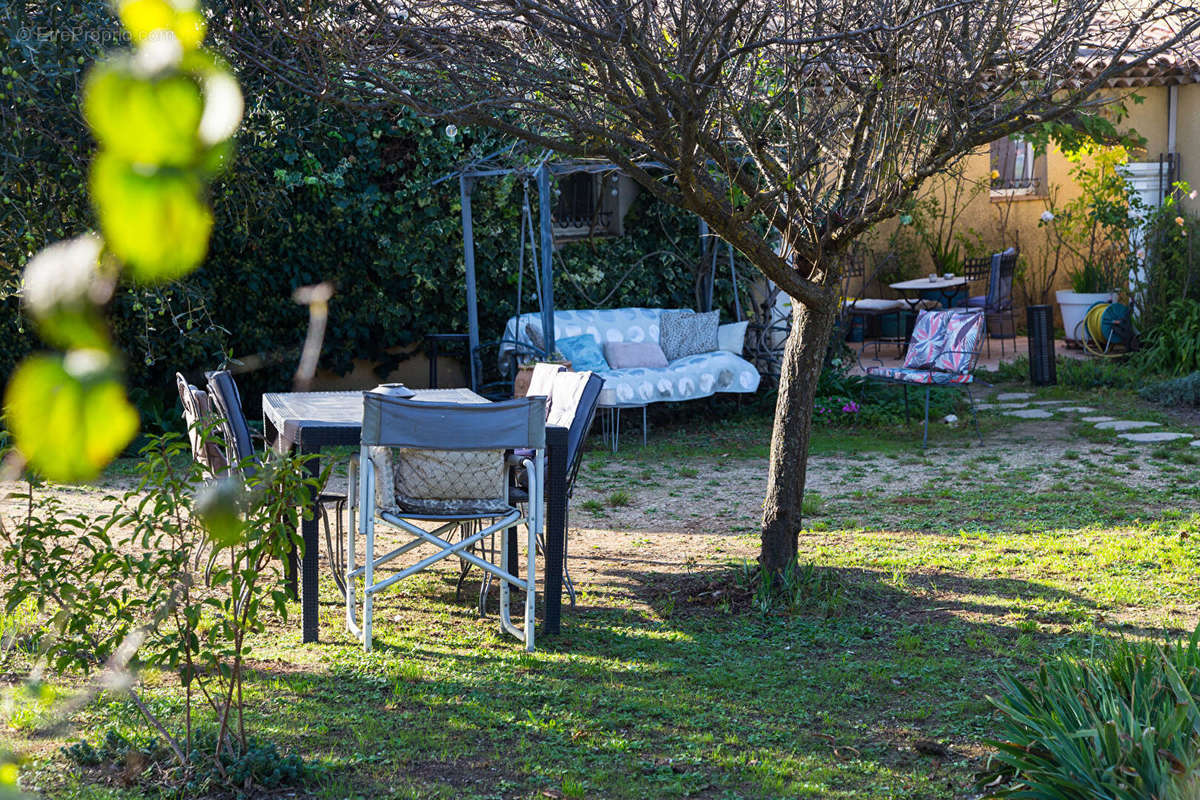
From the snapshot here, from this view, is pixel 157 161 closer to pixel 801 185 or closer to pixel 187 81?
pixel 187 81

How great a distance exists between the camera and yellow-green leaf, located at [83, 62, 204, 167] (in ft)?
1.10

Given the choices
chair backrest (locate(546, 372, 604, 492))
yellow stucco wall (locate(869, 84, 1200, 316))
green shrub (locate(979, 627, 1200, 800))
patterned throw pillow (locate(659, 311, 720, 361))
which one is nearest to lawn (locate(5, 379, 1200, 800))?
green shrub (locate(979, 627, 1200, 800))

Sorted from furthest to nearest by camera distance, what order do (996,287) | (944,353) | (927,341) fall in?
(996,287)
(927,341)
(944,353)

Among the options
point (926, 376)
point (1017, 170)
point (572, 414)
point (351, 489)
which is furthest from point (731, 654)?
point (1017, 170)

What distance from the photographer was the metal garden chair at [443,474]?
13.8 feet

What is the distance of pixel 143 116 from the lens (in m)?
0.35

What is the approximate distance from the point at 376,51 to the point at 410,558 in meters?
2.90

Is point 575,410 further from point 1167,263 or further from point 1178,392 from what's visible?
point 1167,263

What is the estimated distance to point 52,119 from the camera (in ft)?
19.6

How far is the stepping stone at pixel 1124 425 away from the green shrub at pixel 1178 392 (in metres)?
0.87

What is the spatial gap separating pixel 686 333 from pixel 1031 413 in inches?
119

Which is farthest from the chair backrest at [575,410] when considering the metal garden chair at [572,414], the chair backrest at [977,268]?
the chair backrest at [977,268]

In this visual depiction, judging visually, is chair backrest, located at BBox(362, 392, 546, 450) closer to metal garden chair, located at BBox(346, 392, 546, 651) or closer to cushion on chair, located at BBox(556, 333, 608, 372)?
metal garden chair, located at BBox(346, 392, 546, 651)

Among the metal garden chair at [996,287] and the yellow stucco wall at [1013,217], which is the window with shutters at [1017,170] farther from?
the metal garden chair at [996,287]
